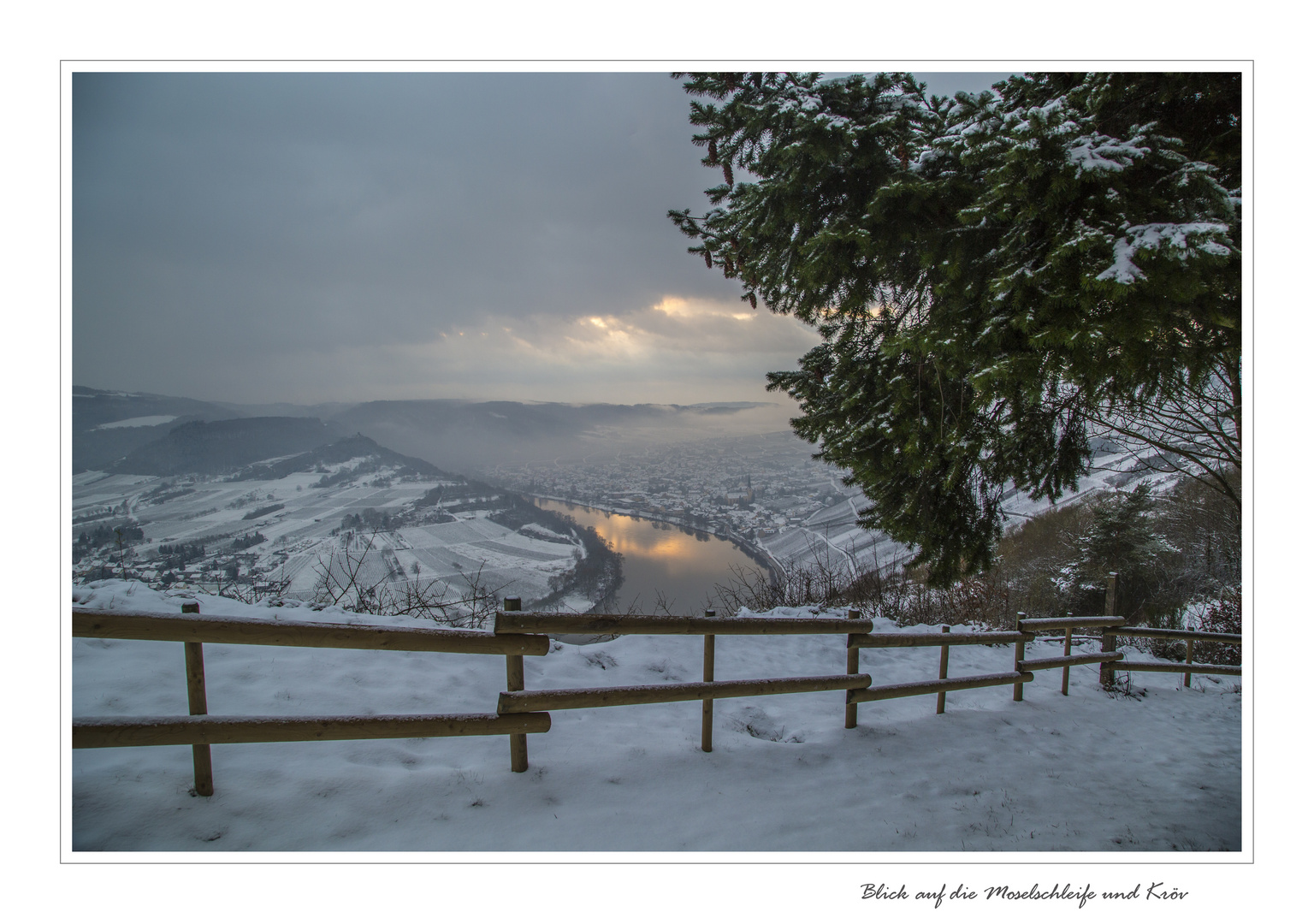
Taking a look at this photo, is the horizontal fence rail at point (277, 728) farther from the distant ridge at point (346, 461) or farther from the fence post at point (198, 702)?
the distant ridge at point (346, 461)

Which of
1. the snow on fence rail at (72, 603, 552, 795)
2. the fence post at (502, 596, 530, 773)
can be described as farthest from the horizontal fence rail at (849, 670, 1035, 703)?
the snow on fence rail at (72, 603, 552, 795)

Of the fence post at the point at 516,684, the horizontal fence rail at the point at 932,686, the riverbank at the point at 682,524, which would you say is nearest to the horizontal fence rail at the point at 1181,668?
the horizontal fence rail at the point at 932,686

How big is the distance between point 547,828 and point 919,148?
5.25 metres

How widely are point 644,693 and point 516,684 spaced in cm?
78

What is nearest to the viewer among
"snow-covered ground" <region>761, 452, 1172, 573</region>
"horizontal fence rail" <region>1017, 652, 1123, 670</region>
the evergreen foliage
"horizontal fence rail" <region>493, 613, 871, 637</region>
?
"horizontal fence rail" <region>493, 613, 871, 637</region>

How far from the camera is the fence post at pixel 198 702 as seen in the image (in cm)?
211

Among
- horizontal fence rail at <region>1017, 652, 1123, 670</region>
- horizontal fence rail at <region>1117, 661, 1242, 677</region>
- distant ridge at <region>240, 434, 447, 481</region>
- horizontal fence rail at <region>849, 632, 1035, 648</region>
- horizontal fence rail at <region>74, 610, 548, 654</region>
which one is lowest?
horizontal fence rail at <region>1117, 661, 1242, 677</region>

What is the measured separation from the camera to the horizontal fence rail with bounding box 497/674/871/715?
2.57 meters

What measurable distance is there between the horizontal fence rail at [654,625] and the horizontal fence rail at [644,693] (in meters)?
0.33

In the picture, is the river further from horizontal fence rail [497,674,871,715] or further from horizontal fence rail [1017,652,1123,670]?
horizontal fence rail [497,674,871,715]
